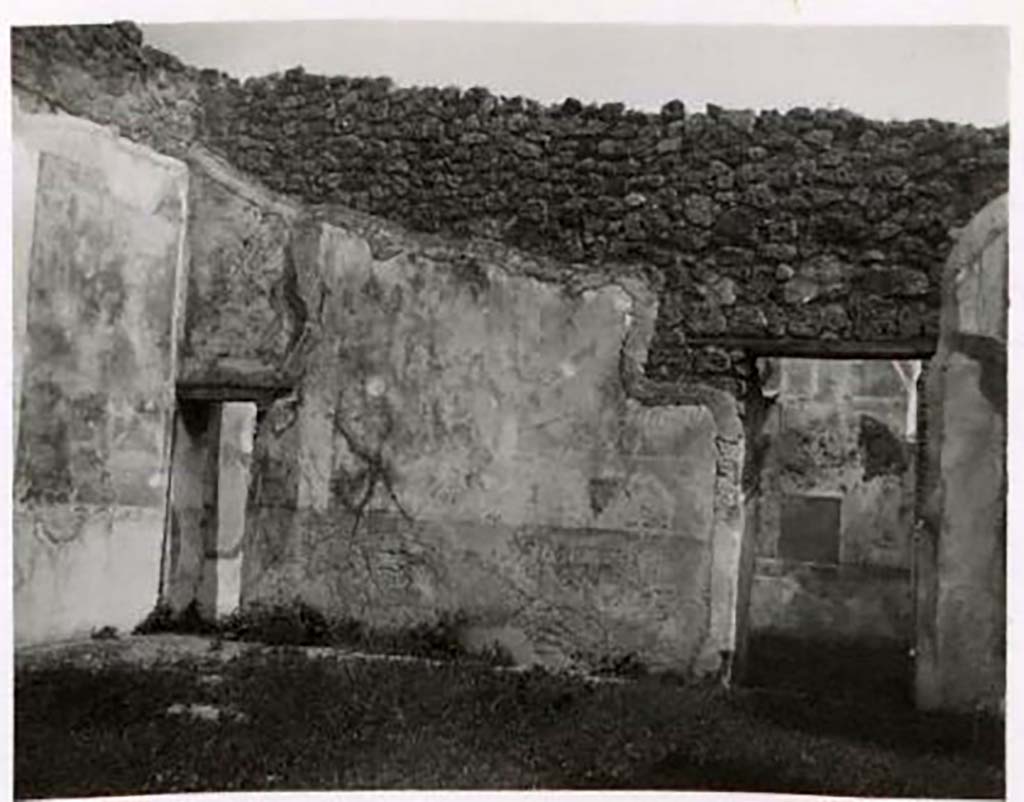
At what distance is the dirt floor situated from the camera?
289 cm

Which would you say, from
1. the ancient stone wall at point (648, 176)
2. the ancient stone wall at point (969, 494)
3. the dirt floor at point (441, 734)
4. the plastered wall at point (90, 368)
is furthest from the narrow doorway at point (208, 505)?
the ancient stone wall at point (969, 494)

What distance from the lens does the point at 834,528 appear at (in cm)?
522

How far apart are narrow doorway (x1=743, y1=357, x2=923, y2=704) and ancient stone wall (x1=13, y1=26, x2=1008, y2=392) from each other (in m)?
0.26

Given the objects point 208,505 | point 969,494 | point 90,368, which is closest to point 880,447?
point 969,494

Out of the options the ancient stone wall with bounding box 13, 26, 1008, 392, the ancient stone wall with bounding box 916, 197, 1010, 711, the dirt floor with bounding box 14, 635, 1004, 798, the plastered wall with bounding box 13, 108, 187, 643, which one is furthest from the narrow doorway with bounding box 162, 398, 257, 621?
the ancient stone wall with bounding box 916, 197, 1010, 711

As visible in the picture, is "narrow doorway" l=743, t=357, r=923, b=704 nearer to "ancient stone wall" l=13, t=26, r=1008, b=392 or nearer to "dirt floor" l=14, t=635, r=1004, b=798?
"dirt floor" l=14, t=635, r=1004, b=798

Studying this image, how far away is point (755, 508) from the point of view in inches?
127

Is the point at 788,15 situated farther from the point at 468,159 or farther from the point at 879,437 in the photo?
the point at 879,437

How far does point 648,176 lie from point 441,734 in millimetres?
1084

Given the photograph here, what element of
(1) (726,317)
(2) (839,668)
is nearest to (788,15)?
(1) (726,317)

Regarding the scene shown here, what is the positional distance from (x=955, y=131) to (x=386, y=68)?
3.27 feet

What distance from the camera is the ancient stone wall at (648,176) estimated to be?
297 cm

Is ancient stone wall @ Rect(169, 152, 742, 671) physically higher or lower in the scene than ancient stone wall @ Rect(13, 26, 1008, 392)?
lower

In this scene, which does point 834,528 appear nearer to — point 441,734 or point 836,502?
point 836,502
